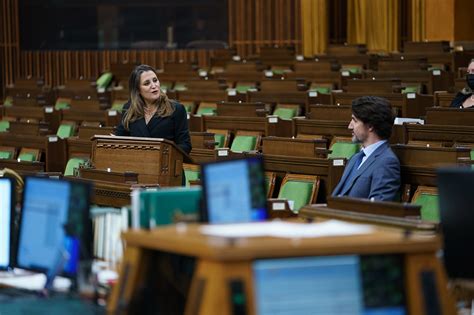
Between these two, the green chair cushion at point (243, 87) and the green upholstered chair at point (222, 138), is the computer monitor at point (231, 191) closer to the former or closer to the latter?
the green upholstered chair at point (222, 138)

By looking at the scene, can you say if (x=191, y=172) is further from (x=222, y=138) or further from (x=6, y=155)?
(x=6, y=155)

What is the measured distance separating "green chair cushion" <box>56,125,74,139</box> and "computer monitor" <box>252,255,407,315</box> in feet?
22.8

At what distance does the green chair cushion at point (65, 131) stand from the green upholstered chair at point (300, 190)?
3.60 meters

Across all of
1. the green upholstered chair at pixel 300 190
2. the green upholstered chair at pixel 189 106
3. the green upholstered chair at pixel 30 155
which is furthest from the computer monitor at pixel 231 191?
the green upholstered chair at pixel 189 106

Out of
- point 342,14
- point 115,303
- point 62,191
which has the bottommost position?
point 115,303

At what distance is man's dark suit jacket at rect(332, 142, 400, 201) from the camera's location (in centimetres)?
461

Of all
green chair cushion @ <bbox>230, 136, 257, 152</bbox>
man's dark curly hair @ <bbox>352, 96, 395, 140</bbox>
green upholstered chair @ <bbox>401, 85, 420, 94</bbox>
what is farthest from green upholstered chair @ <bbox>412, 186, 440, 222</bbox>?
green upholstered chair @ <bbox>401, 85, 420, 94</bbox>

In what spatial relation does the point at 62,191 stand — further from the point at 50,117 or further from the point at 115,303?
the point at 50,117

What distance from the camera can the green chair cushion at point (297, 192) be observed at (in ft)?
19.1

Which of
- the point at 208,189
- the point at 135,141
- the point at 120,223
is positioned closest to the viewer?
the point at 208,189

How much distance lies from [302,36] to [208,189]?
12059 mm

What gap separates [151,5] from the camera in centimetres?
1645

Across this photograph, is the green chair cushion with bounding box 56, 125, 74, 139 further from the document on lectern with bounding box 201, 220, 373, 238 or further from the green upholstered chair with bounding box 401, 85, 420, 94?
the document on lectern with bounding box 201, 220, 373, 238

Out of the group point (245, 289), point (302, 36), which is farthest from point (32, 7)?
point (245, 289)
